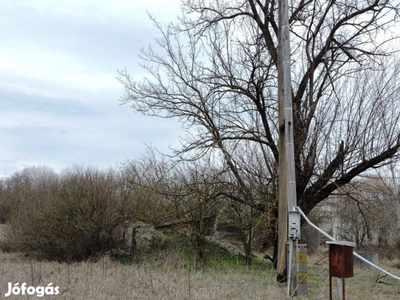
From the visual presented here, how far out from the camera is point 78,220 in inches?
510

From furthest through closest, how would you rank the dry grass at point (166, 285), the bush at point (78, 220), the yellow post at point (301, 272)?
1. the bush at point (78, 220)
2. the yellow post at point (301, 272)
3. the dry grass at point (166, 285)

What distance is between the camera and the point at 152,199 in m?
13.6

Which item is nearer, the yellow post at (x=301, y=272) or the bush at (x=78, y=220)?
the yellow post at (x=301, y=272)

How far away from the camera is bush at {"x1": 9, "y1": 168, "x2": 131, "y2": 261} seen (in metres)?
13.0

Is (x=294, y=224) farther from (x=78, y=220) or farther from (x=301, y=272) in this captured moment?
(x=78, y=220)

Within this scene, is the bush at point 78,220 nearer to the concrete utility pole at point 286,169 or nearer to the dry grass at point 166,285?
the dry grass at point 166,285

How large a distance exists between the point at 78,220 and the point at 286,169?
7.13 m

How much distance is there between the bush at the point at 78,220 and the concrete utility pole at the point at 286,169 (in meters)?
6.27

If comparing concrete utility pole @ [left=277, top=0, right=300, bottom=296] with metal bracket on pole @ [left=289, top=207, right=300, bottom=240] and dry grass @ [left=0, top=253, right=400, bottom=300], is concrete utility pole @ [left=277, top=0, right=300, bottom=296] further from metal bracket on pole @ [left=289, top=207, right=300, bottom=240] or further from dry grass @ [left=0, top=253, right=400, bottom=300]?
dry grass @ [left=0, top=253, right=400, bottom=300]

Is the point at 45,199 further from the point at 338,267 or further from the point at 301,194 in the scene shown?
the point at 338,267

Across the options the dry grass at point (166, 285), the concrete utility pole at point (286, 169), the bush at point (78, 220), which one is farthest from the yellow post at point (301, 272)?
the bush at point (78, 220)

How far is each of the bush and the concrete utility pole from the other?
6.27 meters

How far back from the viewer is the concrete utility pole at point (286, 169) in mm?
7621

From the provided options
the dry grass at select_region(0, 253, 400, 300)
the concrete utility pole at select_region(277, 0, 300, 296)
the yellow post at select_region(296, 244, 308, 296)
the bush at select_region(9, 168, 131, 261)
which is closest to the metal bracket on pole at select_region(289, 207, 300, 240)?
the concrete utility pole at select_region(277, 0, 300, 296)
